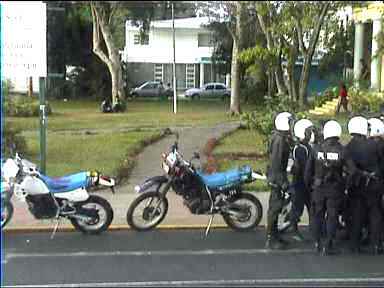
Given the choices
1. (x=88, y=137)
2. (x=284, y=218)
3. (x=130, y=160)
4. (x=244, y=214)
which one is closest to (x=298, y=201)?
(x=284, y=218)

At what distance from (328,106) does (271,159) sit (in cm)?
2338

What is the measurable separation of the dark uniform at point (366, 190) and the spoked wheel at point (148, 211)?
2.52 m

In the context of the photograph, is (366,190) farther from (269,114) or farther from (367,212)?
(269,114)

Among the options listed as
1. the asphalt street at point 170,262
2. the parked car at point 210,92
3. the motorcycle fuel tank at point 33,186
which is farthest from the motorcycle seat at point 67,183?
the parked car at point 210,92

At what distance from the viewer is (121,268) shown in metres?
7.57

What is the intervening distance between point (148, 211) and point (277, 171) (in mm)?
1984

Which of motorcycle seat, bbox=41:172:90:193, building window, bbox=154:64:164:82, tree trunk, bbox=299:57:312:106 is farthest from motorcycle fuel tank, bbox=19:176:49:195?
building window, bbox=154:64:164:82

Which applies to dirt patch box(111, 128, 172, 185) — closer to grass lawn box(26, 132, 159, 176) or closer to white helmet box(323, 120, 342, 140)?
grass lawn box(26, 132, 159, 176)

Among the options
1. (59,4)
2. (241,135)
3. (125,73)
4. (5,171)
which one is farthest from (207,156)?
(125,73)

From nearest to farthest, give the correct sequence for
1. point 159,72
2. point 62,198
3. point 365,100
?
point 62,198 → point 365,100 → point 159,72

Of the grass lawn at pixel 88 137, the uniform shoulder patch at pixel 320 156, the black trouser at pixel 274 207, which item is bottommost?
the grass lawn at pixel 88 137

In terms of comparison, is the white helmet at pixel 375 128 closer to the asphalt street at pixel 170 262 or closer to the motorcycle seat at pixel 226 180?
the asphalt street at pixel 170 262

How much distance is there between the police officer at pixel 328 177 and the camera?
26.2 feet

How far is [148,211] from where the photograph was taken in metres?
9.36
